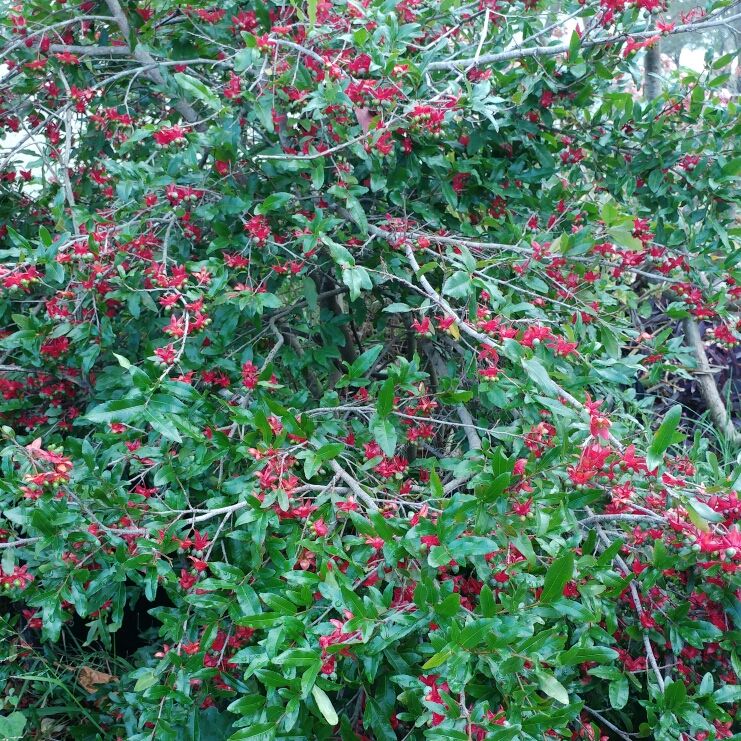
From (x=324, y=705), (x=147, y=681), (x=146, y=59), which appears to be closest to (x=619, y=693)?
(x=324, y=705)

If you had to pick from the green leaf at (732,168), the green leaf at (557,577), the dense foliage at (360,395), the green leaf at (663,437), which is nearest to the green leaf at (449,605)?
the dense foliage at (360,395)

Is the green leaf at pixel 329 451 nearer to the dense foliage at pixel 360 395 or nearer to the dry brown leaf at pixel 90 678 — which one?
the dense foliage at pixel 360 395

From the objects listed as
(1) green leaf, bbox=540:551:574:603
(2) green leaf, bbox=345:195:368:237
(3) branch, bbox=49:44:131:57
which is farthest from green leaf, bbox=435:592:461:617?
(3) branch, bbox=49:44:131:57

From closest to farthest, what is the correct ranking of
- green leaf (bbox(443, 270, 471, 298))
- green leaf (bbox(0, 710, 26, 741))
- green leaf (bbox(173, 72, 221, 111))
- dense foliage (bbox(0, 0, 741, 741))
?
1. dense foliage (bbox(0, 0, 741, 741))
2. green leaf (bbox(443, 270, 471, 298))
3. green leaf (bbox(173, 72, 221, 111))
4. green leaf (bbox(0, 710, 26, 741))

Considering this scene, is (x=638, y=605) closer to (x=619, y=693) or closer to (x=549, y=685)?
(x=619, y=693)

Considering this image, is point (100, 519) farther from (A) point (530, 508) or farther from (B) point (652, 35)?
(B) point (652, 35)

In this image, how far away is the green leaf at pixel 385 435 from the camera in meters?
1.47

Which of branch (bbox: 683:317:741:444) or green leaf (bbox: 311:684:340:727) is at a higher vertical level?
green leaf (bbox: 311:684:340:727)

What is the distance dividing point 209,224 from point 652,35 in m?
1.32

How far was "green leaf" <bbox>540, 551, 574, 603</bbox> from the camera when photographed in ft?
3.89

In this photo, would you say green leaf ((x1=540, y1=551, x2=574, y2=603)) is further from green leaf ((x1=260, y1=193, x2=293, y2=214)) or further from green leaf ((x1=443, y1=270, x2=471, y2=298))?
green leaf ((x1=260, y1=193, x2=293, y2=214))

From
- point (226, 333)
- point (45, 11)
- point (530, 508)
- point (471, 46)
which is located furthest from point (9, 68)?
point (530, 508)

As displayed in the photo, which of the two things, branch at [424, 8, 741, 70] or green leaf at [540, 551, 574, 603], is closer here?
green leaf at [540, 551, 574, 603]

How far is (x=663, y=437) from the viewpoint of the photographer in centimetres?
129
